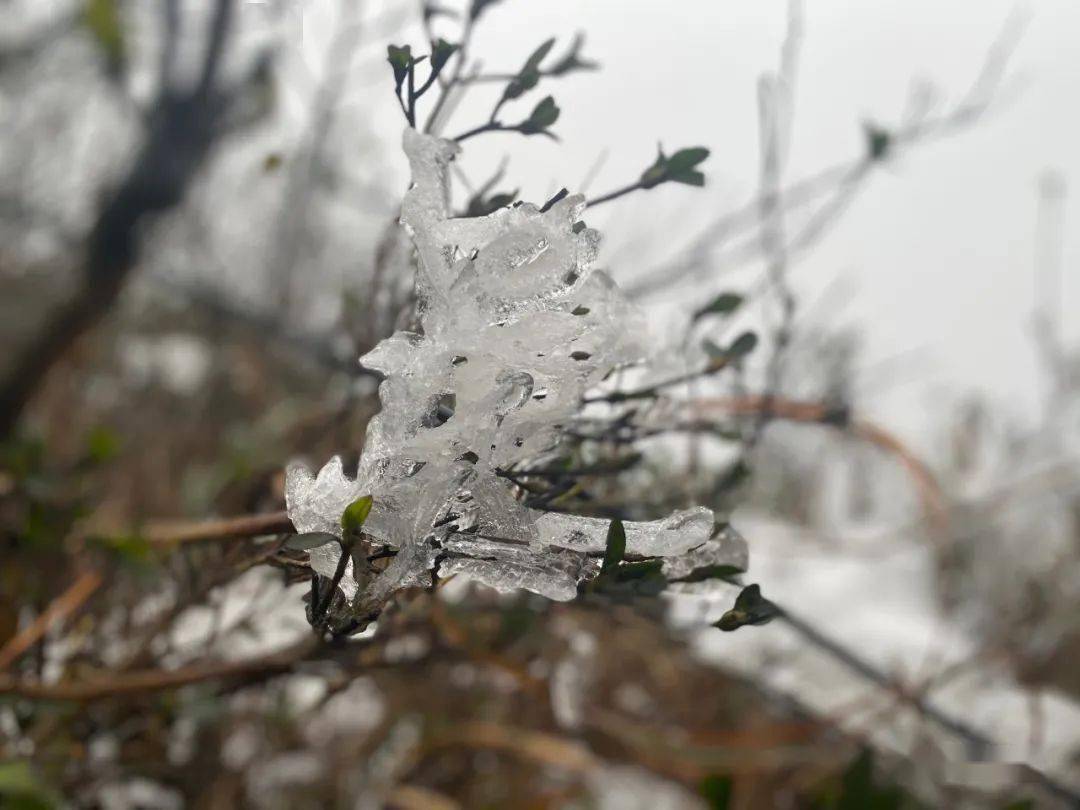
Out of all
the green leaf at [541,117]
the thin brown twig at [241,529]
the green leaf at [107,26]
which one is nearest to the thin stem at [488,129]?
the green leaf at [541,117]

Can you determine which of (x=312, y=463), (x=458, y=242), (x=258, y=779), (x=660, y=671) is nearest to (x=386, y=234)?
(x=458, y=242)

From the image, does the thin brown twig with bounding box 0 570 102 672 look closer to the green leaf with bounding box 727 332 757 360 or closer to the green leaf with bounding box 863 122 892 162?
the green leaf with bounding box 727 332 757 360

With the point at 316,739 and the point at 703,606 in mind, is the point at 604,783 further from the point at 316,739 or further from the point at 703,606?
the point at 703,606

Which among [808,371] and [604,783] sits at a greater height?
[808,371]

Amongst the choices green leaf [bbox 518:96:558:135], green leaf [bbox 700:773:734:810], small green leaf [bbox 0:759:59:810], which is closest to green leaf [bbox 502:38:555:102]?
green leaf [bbox 518:96:558:135]

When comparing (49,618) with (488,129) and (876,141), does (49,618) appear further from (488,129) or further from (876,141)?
(876,141)
